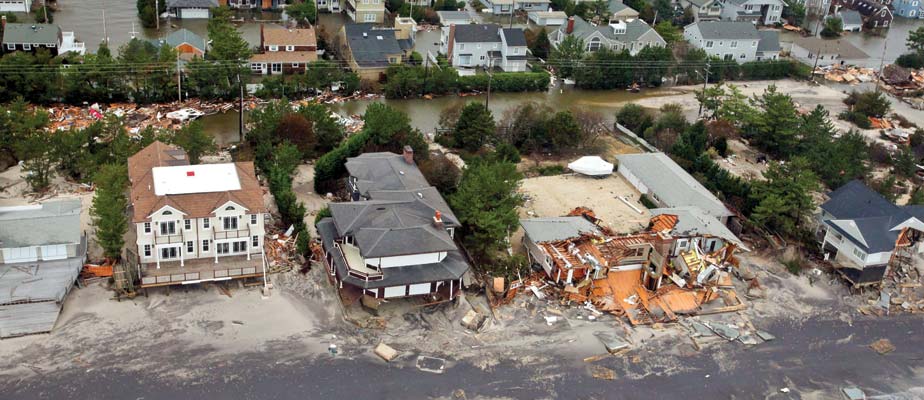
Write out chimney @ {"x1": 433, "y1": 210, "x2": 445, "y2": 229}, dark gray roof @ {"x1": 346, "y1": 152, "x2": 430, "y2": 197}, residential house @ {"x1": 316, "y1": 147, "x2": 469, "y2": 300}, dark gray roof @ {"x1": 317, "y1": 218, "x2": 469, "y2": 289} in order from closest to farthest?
dark gray roof @ {"x1": 317, "y1": 218, "x2": 469, "y2": 289} → residential house @ {"x1": 316, "y1": 147, "x2": 469, "y2": 300} → chimney @ {"x1": 433, "y1": 210, "x2": 445, "y2": 229} → dark gray roof @ {"x1": 346, "y1": 152, "x2": 430, "y2": 197}

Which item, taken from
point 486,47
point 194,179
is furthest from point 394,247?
point 486,47

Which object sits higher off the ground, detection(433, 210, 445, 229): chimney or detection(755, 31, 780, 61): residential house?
detection(755, 31, 780, 61): residential house

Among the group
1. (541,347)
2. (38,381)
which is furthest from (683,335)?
(38,381)

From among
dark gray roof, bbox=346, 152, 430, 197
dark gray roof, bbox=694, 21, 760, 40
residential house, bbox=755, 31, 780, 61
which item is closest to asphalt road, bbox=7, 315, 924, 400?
dark gray roof, bbox=346, 152, 430, 197

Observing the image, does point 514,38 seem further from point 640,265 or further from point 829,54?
point 640,265

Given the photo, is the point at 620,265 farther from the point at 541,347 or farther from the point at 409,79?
the point at 409,79

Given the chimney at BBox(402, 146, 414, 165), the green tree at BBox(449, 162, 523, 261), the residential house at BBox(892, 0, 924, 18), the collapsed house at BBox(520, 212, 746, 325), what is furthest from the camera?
the residential house at BBox(892, 0, 924, 18)

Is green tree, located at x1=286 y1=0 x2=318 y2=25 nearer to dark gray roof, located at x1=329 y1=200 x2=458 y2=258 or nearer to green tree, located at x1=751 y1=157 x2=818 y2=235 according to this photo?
dark gray roof, located at x1=329 y1=200 x2=458 y2=258
